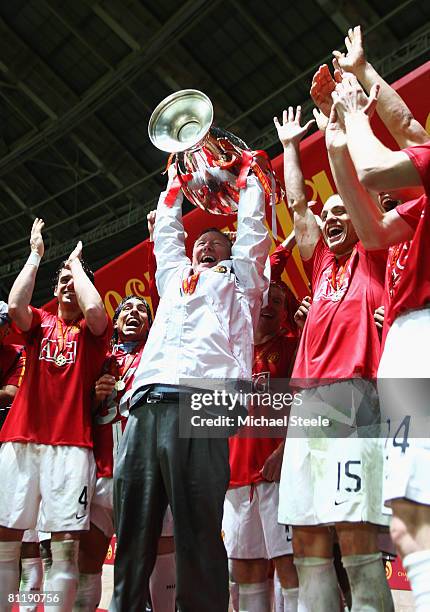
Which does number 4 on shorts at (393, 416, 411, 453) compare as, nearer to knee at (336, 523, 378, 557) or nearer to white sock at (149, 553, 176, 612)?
knee at (336, 523, 378, 557)

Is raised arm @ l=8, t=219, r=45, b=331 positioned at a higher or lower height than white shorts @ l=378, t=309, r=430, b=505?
higher

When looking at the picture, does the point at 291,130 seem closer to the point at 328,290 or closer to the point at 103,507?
the point at 328,290

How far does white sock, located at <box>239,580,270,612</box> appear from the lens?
326 cm

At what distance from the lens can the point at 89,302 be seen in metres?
3.52

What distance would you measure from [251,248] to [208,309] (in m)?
0.34

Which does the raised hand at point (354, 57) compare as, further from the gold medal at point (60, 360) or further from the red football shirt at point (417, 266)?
the gold medal at point (60, 360)

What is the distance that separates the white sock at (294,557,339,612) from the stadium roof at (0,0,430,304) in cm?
810

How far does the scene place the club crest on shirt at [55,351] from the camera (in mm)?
3670

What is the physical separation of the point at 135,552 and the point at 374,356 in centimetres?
116

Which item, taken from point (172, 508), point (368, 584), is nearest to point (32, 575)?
point (172, 508)

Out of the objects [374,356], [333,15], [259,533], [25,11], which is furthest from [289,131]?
[25,11]

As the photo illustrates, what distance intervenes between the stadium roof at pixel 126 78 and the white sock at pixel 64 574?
7992mm

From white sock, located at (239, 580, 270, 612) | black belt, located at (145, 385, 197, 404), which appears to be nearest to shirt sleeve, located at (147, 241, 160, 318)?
black belt, located at (145, 385, 197, 404)

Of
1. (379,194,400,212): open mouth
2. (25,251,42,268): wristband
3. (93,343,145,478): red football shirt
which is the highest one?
(25,251,42,268): wristband
